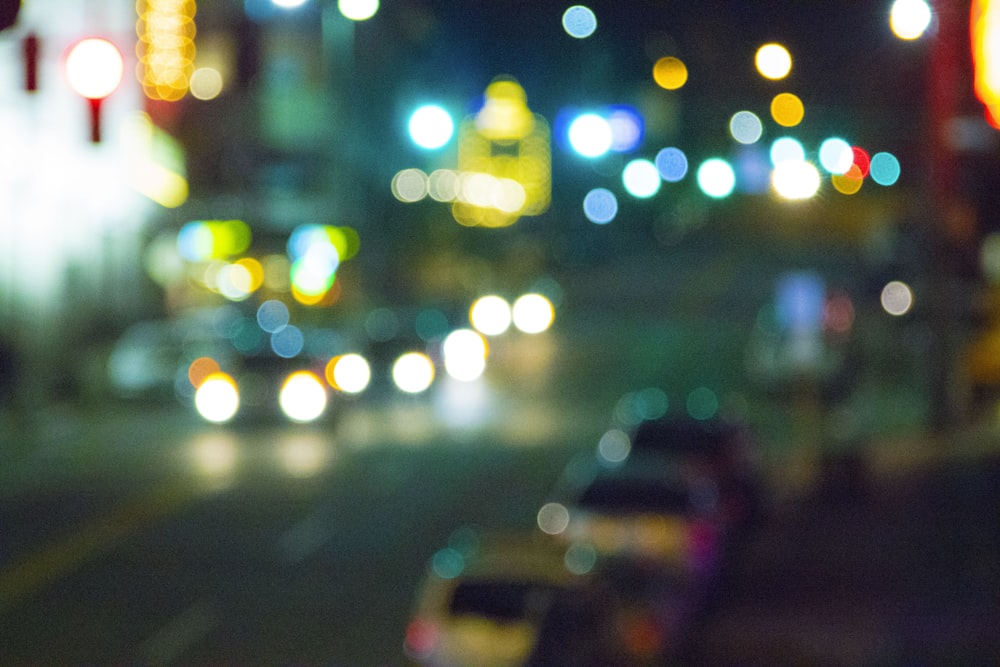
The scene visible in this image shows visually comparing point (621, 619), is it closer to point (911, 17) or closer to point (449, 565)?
point (449, 565)

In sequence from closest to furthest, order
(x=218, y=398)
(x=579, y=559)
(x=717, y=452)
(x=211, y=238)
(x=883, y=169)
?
(x=579, y=559)
(x=883, y=169)
(x=717, y=452)
(x=218, y=398)
(x=211, y=238)

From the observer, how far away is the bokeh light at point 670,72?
57.5 ft

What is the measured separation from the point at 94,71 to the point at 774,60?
5.94 meters

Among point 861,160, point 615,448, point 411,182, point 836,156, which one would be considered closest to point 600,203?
point 615,448

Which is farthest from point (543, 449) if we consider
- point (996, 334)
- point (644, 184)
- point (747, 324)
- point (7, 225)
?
point (747, 324)

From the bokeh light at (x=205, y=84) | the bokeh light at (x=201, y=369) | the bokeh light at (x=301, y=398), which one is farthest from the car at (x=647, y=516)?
the bokeh light at (x=205, y=84)

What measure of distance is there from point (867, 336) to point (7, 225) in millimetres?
18033

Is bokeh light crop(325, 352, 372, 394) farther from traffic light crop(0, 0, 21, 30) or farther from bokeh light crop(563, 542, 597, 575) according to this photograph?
traffic light crop(0, 0, 21, 30)

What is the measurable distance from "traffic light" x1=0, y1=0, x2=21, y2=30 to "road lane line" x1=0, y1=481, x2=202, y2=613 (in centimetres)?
973

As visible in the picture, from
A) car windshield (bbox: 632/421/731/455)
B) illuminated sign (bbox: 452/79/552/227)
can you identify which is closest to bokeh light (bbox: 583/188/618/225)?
illuminated sign (bbox: 452/79/552/227)

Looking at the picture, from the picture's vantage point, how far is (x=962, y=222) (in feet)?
53.9

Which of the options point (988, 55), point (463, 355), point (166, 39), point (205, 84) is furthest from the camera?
point (463, 355)

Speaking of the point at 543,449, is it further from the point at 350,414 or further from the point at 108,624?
the point at 108,624

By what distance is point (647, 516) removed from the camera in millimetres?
13617
